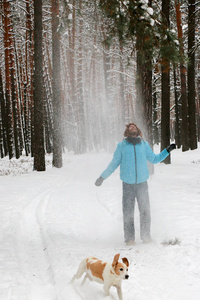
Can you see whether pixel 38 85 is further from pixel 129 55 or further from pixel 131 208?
pixel 131 208

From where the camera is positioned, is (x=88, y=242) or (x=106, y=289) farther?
(x=88, y=242)

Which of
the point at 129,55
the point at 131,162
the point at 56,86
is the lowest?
the point at 131,162

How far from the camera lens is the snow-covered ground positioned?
3.18 metres

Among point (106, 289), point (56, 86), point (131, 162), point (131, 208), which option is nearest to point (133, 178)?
point (131, 162)

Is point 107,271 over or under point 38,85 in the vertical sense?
under

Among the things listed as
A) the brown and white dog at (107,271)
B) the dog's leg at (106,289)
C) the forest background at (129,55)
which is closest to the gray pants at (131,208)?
the brown and white dog at (107,271)

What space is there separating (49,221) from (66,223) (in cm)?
37

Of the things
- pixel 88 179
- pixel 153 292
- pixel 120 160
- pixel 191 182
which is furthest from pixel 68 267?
pixel 88 179

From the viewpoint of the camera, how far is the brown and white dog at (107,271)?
A: 2748mm

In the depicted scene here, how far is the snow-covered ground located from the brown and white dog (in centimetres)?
18

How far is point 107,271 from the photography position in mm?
2875

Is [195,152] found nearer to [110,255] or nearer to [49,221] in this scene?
[49,221]

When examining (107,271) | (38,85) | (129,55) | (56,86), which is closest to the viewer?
(107,271)

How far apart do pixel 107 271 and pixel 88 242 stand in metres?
2.12
